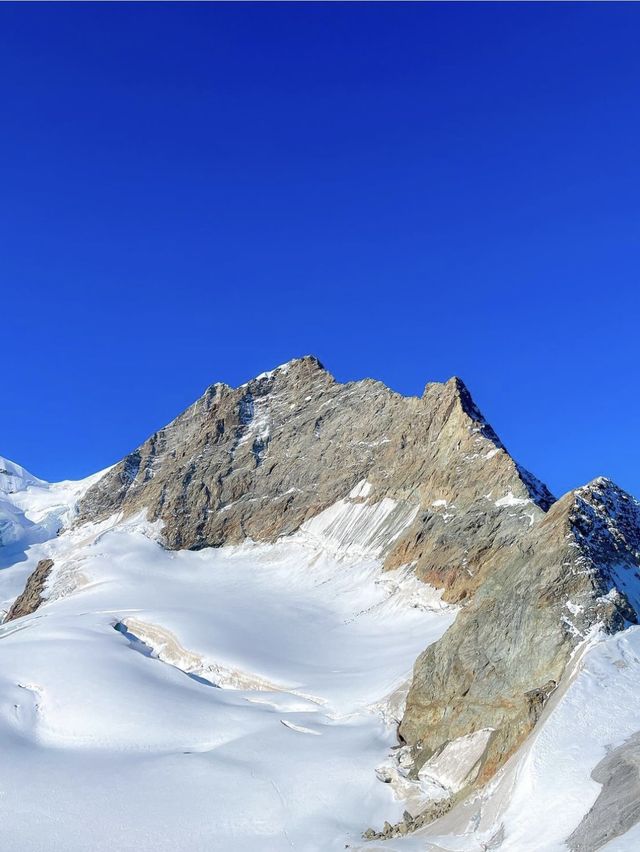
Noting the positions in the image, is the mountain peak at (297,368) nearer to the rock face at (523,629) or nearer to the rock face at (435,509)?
the rock face at (435,509)

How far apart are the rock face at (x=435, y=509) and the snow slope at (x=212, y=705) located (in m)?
4.51

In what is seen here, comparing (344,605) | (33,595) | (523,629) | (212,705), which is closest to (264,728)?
(212,705)

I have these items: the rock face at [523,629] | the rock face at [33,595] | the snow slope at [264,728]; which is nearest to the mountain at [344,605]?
the rock face at [523,629]

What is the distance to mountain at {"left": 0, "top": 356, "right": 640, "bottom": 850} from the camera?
28.7 metres

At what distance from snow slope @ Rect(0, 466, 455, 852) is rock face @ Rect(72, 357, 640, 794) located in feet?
14.8

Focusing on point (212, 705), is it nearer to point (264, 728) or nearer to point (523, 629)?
point (264, 728)

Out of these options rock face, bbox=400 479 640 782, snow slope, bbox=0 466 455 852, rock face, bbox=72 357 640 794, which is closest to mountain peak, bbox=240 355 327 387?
rock face, bbox=72 357 640 794

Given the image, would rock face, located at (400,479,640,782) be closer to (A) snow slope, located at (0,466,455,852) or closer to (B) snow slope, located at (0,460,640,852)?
(B) snow slope, located at (0,460,640,852)

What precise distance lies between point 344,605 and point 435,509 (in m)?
14.2

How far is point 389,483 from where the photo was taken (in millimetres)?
94938

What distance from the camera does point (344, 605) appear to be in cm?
7819

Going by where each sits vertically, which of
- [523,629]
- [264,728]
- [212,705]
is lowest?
[523,629]

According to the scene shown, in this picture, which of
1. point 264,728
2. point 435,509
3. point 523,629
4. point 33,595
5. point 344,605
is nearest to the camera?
point 523,629

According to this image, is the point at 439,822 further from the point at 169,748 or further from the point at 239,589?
the point at 239,589
